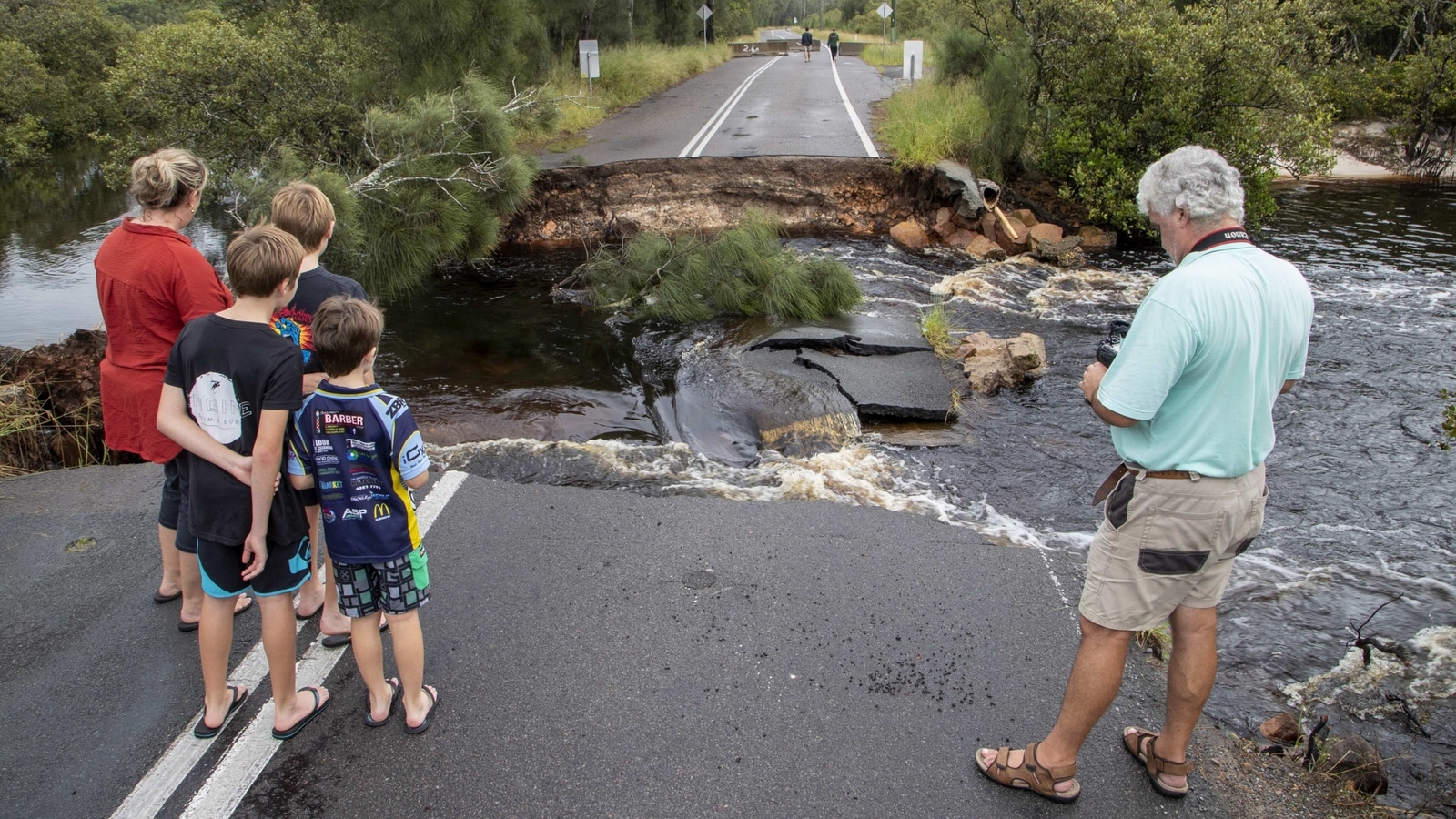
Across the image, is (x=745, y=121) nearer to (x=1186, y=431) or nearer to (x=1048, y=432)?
(x=1048, y=432)

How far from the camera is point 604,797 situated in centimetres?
297

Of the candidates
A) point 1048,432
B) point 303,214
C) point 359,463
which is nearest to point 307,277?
point 303,214

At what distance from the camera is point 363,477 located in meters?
3.08

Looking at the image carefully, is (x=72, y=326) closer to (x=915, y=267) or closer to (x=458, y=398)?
(x=458, y=398)

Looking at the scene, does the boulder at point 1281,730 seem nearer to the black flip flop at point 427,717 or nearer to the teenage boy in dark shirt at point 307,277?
the black flip flop at point 427,717

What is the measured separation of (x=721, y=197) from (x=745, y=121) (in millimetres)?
5898

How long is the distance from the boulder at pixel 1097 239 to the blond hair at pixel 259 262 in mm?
12841

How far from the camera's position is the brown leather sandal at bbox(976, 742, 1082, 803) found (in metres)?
2.94

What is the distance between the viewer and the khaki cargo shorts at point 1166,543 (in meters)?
2.71

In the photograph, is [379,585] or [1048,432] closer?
[379,585]

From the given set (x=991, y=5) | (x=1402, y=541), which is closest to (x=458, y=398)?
(x=1402, y=541)

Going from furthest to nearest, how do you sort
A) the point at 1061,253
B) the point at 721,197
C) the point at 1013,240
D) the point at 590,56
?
the point at 590,56 < the point at 721,197 < the point at 1013,240 < the point at 1061,253

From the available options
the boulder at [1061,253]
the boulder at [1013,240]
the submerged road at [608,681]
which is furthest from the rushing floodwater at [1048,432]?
the boulder at [1013,240]

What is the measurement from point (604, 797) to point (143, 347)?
2.52 m
